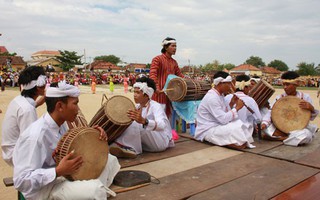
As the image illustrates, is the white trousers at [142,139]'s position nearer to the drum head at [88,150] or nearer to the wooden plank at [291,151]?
the drum head at [88,150]

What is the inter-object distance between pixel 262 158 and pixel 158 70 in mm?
2693

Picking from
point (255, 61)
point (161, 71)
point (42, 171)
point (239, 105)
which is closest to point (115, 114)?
point (42, 171)

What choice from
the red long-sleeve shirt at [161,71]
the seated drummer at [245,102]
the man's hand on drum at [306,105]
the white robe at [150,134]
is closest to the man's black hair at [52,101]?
the white robe at [150,134]

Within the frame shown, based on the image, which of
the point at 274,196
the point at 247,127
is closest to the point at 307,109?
the point at 247,127

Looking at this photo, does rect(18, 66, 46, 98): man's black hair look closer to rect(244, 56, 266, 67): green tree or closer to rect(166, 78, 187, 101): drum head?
rect(166, 78, 187, 101): drum head

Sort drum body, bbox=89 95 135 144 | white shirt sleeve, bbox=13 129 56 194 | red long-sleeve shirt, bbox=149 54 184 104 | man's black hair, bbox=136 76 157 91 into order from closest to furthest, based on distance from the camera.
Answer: white shirt sleeve, bbox=13 129 56 194 → drum body, bbox=89 95 135 144 → man's black hair, bbox=136 76 157 91 → red long-sleeve shirt, bbox=149 54 184 104

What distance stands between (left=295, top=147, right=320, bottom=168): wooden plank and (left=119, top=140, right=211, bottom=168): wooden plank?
4.64 ft

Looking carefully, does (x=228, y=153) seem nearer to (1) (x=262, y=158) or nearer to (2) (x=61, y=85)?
(1) (x=262, y=158)

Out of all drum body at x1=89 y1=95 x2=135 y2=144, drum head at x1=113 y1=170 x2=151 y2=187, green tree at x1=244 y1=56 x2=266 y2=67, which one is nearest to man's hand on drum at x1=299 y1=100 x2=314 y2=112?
drum body at x1=89 y1=95 x2=135 y2=144

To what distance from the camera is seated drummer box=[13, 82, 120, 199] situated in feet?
7.17

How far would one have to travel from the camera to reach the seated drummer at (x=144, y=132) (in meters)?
3.95

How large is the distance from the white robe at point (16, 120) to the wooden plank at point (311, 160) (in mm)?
3404

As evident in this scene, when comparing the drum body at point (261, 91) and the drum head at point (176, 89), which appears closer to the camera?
the drum head at point (176, 89)

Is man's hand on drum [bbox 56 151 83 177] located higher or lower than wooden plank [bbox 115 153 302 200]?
higher
